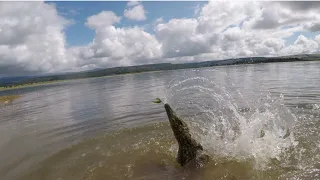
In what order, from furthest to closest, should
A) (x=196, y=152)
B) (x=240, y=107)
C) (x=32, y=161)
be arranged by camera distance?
(x=240, y=107), (x=32, y=161), (x=196, y=152)

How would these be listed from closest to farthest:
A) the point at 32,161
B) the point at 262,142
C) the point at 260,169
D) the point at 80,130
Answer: the point at 260,169, the point at 262,142, the point at 32,161, the point at 80,130

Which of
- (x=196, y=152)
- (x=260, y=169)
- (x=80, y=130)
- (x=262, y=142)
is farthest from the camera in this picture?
(x=80, y=130)

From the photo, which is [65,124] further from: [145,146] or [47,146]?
[145,146]

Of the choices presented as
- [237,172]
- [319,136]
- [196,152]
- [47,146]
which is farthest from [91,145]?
[319,136]

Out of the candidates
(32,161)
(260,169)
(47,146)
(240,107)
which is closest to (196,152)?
(260,169)

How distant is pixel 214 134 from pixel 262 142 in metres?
2.60

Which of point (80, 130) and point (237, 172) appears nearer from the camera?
point (237, 172)

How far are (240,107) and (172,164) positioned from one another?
12247 mm

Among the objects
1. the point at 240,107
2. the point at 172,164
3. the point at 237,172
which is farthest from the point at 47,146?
the point at 240,107

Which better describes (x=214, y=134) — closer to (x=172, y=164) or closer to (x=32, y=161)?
(x=172, y=164)

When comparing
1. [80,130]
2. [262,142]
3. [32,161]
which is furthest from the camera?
[80,130]

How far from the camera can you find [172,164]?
424 inches

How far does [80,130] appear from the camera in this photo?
1836 cm

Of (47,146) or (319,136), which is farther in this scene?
(47,146)
